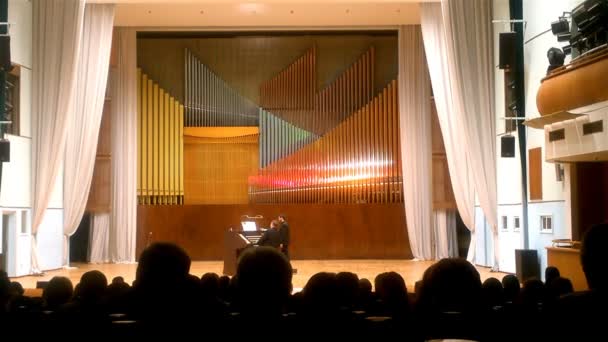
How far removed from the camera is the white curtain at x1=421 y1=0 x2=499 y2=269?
1434cm

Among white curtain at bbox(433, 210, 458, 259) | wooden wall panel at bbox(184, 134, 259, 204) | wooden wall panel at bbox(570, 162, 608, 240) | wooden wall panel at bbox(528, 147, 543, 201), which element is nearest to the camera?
wooden wall panel at bbox(570, 162, 608, 240)

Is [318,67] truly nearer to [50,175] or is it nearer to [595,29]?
[50,175]

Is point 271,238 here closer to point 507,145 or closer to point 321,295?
point 507,145

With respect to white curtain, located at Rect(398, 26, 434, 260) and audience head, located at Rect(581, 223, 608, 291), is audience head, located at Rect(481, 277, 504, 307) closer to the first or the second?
audience head, located at Rect(581, 223, 608, 291)

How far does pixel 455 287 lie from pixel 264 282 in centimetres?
97

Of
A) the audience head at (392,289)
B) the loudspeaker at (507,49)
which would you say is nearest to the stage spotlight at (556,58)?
the loudspeaker at (507,49)

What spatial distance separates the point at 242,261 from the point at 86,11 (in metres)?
14.0

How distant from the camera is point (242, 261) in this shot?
3.12 meters

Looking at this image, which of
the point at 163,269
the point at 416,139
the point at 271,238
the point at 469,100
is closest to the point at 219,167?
the point at 416,139

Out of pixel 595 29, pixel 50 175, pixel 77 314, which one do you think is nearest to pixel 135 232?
pixel 50 175

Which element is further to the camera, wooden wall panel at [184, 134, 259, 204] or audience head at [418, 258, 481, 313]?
wooden wall panel at [184, 134, 259, 204]

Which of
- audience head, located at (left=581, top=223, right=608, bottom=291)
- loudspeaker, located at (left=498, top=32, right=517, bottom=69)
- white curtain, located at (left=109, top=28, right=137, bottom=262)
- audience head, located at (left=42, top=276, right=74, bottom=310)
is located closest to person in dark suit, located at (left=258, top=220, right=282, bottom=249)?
loudspeaker, located at (left=498, top=32, right=517, bottom=69)

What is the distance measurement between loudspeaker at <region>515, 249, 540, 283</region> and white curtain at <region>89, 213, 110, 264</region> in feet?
32.8

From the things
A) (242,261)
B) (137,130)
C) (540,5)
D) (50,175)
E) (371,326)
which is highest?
(540,5)
